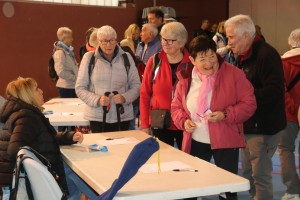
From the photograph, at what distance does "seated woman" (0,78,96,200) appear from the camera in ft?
9.54

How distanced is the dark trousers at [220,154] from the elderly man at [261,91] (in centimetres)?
37

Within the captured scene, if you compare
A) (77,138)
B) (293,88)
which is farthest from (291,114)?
(77,138)

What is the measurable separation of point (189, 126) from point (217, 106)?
22 cm

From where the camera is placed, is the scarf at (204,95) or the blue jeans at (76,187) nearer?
the scarf at (204,95)

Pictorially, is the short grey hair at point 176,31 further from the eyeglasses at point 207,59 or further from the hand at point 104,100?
the hand at point 104,100

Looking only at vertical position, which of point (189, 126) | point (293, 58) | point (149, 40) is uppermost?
point (149, 40)

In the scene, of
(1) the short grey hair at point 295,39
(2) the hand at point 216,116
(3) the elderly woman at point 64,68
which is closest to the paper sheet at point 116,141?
(2) the hand at point 216,116

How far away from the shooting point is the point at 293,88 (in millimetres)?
4070

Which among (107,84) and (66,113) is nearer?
(107,84)

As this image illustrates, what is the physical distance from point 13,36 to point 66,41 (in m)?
2.45

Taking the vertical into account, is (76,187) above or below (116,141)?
below

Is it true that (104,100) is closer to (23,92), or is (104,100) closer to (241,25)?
(23,92)

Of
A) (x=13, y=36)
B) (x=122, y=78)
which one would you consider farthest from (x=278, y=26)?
(x=122, y=78)

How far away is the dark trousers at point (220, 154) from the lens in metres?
3.18
